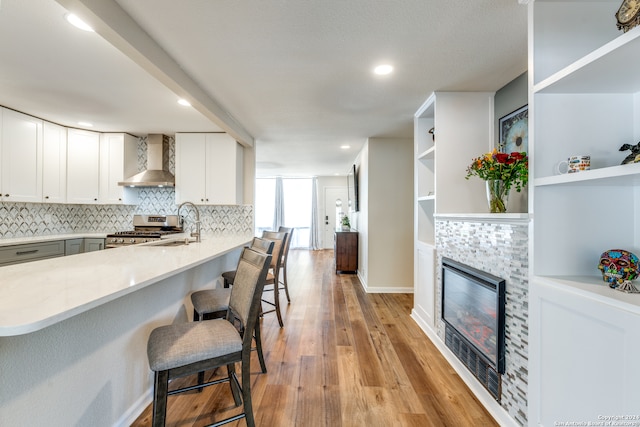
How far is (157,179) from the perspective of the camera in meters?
3.95

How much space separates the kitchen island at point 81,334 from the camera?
963 mm

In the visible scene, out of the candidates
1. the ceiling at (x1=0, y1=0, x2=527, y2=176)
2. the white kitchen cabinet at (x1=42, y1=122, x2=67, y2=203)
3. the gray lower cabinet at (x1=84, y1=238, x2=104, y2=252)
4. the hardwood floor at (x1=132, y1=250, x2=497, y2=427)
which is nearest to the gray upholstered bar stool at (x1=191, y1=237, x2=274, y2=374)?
the hardwood floor at (x1=132, y1=250, x2=497, y2=427)

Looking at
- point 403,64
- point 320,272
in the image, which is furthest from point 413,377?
point 320,272

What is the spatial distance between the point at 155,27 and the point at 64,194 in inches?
132

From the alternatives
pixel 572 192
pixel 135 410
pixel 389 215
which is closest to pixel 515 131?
pixel 572 192

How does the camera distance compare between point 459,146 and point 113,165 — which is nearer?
point 459,146

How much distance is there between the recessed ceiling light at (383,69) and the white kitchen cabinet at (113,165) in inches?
150

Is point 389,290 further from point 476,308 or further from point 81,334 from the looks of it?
point 81,334

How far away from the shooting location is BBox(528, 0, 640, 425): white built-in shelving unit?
1.17 m

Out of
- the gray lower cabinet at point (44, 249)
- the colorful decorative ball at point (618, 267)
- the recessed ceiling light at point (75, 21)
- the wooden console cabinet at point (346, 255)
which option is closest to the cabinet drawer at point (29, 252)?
the gray lower cabinet at point (44, 249)

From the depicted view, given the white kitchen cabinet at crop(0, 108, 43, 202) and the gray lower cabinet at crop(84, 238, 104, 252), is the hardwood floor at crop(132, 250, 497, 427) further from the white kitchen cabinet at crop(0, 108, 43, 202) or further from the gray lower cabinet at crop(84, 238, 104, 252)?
the white kitchen cabinet at crop(0, 108, 43, 202)

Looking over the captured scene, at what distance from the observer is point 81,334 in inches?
49.8

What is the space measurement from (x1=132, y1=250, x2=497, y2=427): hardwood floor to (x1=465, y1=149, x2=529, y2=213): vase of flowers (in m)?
1.31

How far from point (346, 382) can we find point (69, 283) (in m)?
1.74
